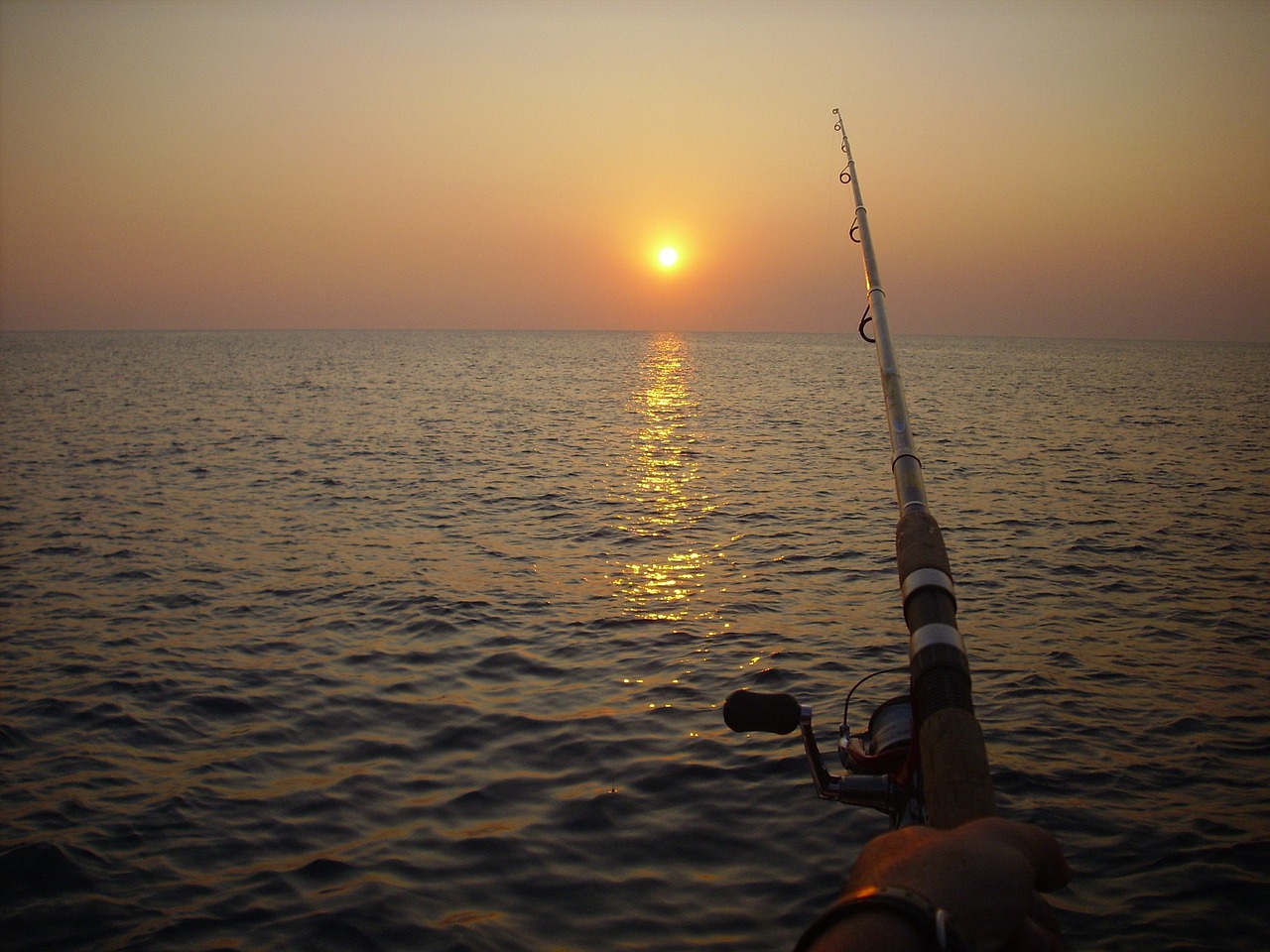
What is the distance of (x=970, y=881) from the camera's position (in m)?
1.29

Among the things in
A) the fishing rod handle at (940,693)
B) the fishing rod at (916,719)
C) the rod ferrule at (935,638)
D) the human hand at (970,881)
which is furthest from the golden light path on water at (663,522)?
the human hand at (970,881)

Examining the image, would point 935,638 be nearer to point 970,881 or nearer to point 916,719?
point 916,719

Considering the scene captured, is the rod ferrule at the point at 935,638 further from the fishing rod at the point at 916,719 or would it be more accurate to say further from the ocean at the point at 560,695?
the ocean at the point at 560,695

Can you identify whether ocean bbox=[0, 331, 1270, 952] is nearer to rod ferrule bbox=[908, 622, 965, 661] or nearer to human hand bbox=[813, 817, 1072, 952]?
rod ferrule bbox=[908, 622, 965, 661]

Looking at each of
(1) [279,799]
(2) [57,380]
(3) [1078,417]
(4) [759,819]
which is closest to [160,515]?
(1) [279,799]

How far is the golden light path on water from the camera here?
502 inches

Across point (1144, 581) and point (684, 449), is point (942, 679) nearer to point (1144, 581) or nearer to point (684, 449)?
point (1144, 581)

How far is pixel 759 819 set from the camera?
22.1 feet

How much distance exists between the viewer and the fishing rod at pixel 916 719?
2.13 metres

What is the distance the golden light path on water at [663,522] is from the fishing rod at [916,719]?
862 centimetres

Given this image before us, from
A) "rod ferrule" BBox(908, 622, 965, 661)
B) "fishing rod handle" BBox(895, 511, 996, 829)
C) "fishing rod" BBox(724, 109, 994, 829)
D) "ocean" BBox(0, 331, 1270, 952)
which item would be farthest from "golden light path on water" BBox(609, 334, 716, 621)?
"rod ferrule" BBox(908, 622, 965, 661)

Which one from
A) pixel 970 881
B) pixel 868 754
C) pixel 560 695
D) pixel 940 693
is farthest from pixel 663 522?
pixel 970 881

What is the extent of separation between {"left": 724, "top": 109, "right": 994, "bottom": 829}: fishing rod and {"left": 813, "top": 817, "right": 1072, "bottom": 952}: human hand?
0.61m

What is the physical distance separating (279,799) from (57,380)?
2591 inches
